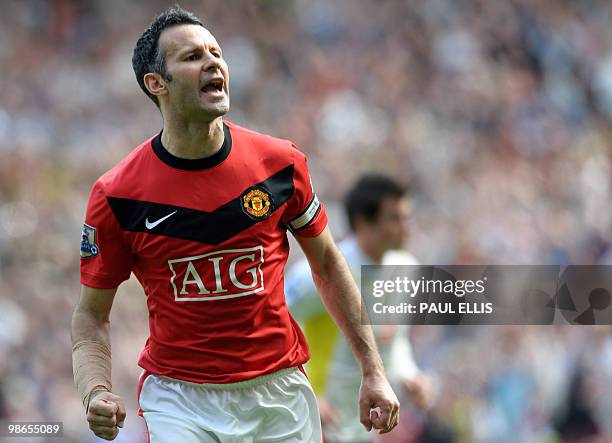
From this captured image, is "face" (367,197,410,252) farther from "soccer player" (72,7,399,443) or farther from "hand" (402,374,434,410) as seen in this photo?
"soccer player" (72,7,399,443)

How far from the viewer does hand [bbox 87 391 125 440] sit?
4.61 meters

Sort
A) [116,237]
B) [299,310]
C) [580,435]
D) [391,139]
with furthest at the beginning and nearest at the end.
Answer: [391,139] → [580,435] → [299,310] → [116,237]

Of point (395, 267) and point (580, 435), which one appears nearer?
point (395, 267)

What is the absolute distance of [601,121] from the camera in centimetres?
1441

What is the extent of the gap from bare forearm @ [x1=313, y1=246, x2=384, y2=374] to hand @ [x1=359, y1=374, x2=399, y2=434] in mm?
56

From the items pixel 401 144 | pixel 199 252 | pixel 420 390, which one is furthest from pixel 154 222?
pixel 401 144

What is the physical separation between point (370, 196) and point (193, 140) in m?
2.84

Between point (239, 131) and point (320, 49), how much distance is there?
1088cm

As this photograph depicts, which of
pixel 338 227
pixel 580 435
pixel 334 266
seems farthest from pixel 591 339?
pixel 334 266

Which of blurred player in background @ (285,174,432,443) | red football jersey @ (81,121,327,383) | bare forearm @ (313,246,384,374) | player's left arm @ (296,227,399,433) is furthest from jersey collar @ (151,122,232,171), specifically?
blurred player in background @ (285,174,432,443)

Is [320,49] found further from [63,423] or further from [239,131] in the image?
[239,131]

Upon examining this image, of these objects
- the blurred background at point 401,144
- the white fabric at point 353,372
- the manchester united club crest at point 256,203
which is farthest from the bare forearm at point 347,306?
the blurred background at point 401,144

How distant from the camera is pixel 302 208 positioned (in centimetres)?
506

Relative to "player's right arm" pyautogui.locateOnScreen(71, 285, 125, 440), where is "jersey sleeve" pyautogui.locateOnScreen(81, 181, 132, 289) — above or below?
above
